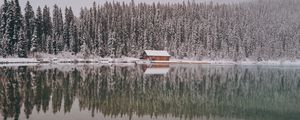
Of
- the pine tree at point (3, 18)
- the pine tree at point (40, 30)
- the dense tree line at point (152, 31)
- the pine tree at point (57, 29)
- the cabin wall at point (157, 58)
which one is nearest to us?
the pine tree at point (3, 18)

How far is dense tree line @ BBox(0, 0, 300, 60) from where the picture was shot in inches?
4146

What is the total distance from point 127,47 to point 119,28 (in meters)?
10.4

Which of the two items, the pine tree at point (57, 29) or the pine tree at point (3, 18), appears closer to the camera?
the pine tree at point (3, 18)

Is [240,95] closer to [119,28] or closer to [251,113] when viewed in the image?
[251,113]

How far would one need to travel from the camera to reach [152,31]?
465 ft

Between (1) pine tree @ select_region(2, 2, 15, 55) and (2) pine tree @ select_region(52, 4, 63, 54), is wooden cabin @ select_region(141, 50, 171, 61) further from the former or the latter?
(1) pine tree @ select_region(2, 2, 15, 55)

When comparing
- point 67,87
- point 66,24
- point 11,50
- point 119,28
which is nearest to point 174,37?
point 119,28

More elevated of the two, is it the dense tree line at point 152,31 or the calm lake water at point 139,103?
the dense tree line at point 152,31

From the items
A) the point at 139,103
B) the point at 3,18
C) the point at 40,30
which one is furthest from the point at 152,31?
the point at 139,103

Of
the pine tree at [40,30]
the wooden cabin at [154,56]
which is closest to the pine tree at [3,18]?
the pine tree at [40,30]

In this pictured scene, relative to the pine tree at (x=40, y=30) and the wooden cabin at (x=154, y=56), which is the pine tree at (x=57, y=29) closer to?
the pine tree at (x=40, y=30)

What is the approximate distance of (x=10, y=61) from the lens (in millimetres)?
78812

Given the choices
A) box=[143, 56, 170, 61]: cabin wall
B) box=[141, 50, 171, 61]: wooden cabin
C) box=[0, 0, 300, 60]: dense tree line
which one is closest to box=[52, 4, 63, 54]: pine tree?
box=[0, 0, 300, 60]: dense tree line

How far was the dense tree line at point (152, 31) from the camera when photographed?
346 feet
